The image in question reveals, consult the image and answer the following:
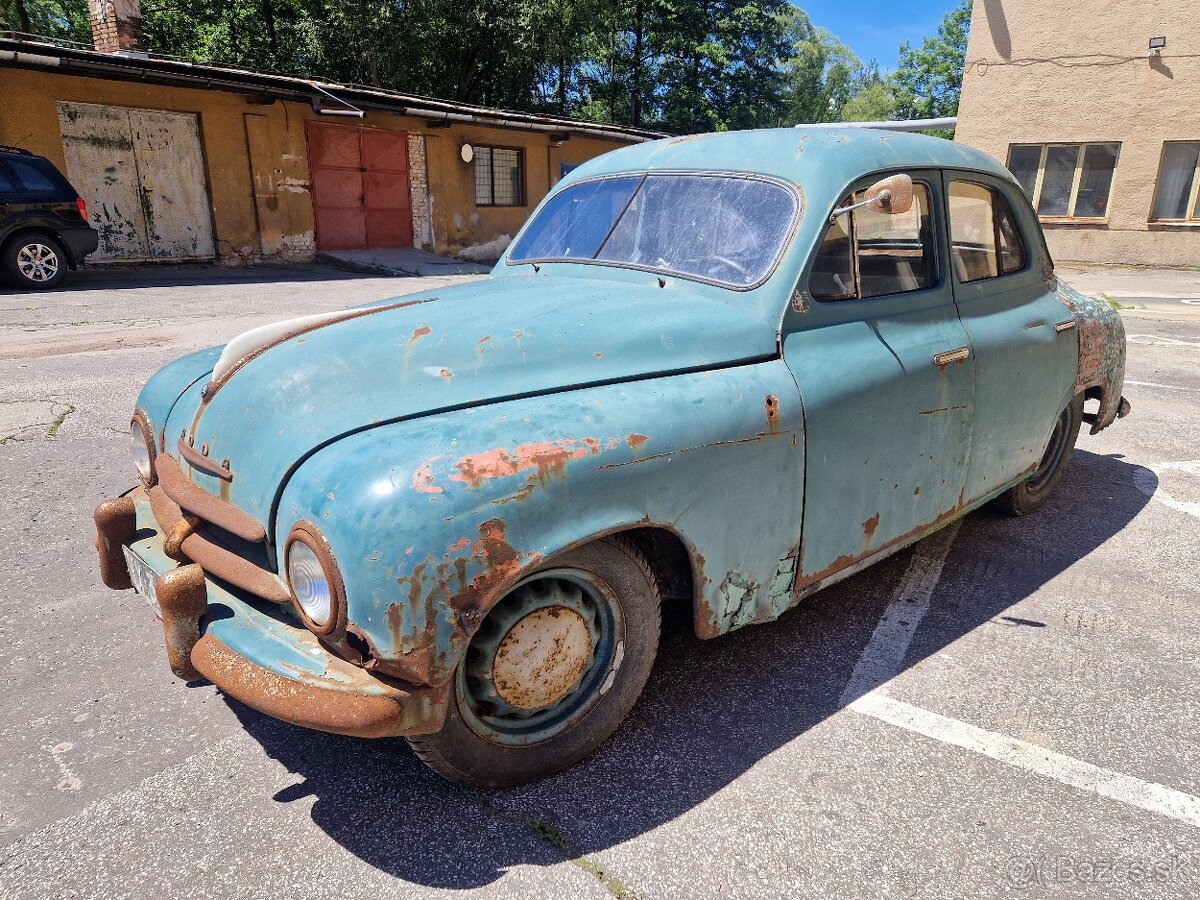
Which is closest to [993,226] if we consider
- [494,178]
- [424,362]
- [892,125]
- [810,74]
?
[424,362]

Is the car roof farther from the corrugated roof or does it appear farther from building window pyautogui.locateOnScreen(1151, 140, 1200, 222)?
building window pyautogui.locateOnScreen(1151, 140, 1200, 222)

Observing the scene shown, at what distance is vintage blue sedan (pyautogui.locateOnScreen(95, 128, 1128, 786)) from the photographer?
1.90 meters

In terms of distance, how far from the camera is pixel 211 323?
9164 mm

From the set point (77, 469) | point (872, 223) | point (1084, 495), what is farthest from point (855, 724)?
point (77, 469)

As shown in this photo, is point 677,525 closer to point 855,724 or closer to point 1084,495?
point 855,724

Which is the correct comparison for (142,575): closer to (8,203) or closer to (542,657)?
(542,657)

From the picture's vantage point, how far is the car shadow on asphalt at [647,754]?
2.11m

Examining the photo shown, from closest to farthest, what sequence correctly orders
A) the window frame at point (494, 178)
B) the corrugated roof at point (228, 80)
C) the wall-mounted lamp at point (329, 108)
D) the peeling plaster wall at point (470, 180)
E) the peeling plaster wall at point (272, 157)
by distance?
the corrugated roof at point (228, 80), the peeling plaster wall at point (272, 157), the wall-mounted lamp at point (329, 108), the peeling plaster wall at point (470, 180), the window frame at point (494, 178)

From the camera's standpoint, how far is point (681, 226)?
301 cm

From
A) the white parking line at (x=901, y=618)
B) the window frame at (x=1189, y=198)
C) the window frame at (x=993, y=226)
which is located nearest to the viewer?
the white parking line at (x=901, y=618)

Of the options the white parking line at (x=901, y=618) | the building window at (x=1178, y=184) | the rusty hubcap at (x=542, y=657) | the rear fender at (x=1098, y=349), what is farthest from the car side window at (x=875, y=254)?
the building window at (x=1178, y=184)

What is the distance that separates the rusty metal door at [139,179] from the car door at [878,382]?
15.3 metres

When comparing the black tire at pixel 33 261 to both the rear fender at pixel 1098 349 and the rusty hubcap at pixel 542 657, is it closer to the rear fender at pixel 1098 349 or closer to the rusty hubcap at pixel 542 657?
the rusty hubcap at pixel 542 657

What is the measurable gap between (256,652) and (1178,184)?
70.7 ft
